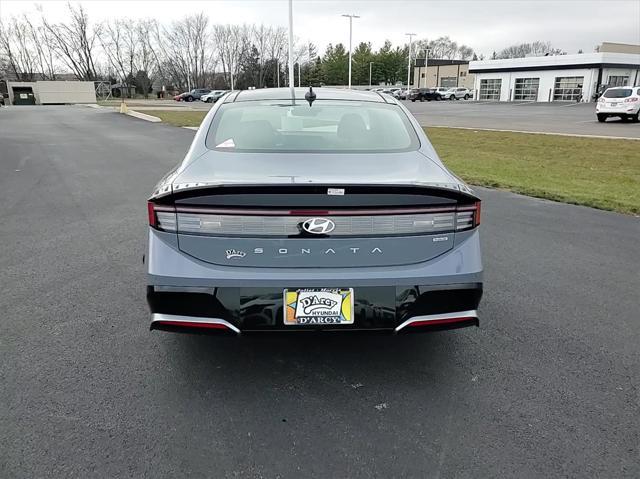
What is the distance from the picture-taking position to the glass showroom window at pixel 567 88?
58250mm

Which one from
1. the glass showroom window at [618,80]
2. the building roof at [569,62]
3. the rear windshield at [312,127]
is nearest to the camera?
the rear windshield at [312,127]

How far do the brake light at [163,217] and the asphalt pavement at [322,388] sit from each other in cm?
93

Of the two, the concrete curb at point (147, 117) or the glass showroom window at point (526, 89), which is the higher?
the glass showroom window at point (526, 89)

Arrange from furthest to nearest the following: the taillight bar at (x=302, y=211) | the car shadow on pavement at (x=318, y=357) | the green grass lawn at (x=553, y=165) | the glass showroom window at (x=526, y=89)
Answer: the glass showroom window at (x=526, y=89), the green grass lawn at (x=553, y=165), the car shadow on pavement at (x=318, y=357), the taillight bar at (x=302, y=211)

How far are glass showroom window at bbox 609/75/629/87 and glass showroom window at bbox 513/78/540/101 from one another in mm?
7827

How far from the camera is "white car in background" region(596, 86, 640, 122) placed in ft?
79.4

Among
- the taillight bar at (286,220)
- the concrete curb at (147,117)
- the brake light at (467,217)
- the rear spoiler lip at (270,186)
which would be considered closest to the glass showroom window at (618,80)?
the concrete curb at (147,117)

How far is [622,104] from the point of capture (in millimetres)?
24406

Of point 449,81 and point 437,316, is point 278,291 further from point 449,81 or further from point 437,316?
point 449,81

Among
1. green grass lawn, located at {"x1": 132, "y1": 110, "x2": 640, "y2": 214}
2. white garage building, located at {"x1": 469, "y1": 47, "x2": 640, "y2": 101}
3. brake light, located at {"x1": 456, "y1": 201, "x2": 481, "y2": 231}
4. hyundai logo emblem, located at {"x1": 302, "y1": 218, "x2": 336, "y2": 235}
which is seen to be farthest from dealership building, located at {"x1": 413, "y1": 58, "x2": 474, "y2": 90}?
hyundai logo emblem, located at {"x1": 302, "y1": 218, "x2": 336, "y2": 235}

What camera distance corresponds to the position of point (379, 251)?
2625 mm

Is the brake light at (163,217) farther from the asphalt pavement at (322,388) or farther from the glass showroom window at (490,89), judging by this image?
the glass showroom window at (490,89)

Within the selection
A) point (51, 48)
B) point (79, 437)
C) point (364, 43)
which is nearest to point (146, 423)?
point (79, 437)

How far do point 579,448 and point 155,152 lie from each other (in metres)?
13.3
